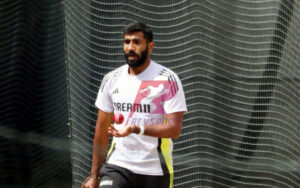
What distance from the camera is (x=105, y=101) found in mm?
4391

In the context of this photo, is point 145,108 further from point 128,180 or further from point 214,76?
point 214,76

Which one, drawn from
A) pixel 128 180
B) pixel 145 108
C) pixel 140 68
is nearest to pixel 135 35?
pixel 140 68

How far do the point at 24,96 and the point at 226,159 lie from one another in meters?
2.90

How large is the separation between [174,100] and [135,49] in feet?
1.58

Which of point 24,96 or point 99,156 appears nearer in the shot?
point 99,156

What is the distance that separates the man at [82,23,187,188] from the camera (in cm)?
407

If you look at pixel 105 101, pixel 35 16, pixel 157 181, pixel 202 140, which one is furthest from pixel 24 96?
pixel 157 181

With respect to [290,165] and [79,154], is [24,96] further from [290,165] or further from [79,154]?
[290,165]

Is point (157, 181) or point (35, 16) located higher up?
point (35, 16)

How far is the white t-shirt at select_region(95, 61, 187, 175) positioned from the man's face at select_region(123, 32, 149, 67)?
0.13 metres

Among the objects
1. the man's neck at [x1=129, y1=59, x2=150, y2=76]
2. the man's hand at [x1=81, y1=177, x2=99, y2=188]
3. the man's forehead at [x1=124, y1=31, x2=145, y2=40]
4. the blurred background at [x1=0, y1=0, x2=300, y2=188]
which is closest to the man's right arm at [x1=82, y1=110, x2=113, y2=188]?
the man's hand at [x1=81, y1=177, x2=99, y2=188]

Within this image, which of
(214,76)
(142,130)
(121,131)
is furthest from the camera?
(214,76)

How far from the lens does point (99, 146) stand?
4359 mm

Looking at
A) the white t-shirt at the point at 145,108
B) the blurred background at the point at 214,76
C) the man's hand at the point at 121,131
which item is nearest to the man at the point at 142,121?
the white t-shirt at the point at 145,108
